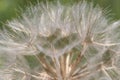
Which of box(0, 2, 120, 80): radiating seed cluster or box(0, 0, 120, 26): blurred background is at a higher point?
box(0, 0, 120, 26): blurred background

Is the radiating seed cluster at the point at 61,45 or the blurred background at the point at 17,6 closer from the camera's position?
the radiating seed cluster at the point at 61,45

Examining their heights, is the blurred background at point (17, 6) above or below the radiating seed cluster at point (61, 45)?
above

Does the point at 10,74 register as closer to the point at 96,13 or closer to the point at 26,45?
the point at 26,45

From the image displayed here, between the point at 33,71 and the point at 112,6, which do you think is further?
the point at 112,6

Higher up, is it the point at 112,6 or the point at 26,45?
the point at 112,6

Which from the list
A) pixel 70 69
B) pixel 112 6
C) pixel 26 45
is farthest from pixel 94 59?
pixel 112 6

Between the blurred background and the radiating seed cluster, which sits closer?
the radiating seed cluster

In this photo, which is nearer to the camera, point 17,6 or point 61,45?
point 61,45

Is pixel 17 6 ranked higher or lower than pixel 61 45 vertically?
higher

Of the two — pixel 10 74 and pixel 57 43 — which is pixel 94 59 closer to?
pixel 57 43

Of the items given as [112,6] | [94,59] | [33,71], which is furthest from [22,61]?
[112,6]

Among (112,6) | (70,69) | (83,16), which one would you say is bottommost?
(70,69)
